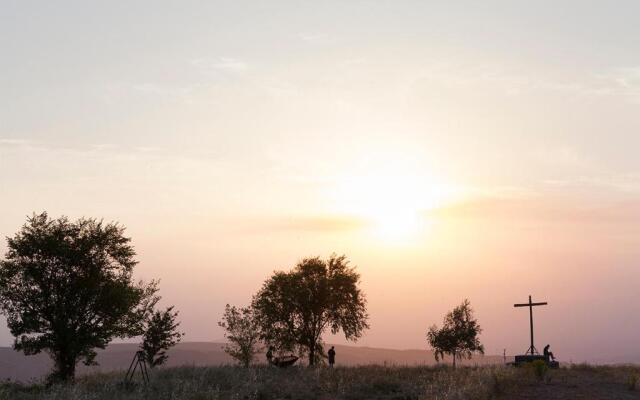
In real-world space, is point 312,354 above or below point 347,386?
above

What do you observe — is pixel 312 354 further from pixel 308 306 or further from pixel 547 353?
pixel 547 353

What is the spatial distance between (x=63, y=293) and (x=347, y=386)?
80.6 ft

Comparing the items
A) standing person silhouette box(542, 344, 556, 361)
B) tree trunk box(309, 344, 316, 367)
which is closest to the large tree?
tree trunk box(309, 344, 316, 367)

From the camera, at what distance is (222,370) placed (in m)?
49.0

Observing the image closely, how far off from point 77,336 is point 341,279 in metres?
30.8

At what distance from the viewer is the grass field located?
122ft

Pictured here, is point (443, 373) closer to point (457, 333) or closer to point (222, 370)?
point (222, 370)

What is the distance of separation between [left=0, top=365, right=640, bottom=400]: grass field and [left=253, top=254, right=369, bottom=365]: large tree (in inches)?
859

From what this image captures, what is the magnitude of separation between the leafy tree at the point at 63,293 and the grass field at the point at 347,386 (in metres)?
3.80

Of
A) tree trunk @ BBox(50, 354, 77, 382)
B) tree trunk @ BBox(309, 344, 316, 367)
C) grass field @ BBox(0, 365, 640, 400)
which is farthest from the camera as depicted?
tree trunk @ BBox(309, 344, 316, 367)

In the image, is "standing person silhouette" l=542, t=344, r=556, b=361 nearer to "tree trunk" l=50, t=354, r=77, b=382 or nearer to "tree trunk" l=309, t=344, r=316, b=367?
"tree trunk" l=309, t=344, r=316, b=367

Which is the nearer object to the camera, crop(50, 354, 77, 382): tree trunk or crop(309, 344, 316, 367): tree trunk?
crop(50, 354, 77, 382): tree trunk

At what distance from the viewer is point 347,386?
138ft

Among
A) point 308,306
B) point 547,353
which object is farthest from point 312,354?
point 547,353
